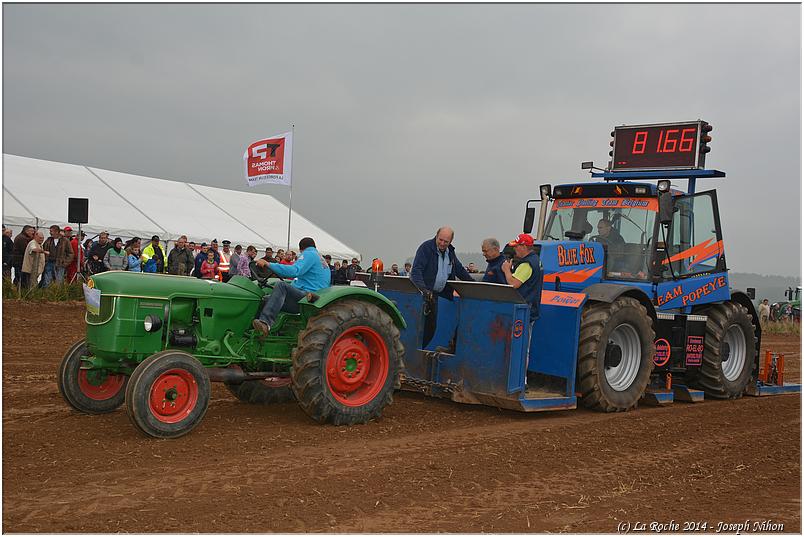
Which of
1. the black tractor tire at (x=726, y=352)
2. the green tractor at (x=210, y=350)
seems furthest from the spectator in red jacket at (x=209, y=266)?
the black tractor tire at (x=726, y=352)

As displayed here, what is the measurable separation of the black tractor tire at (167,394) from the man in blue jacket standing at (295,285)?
0.75m

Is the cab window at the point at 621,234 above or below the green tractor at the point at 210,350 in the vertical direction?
above

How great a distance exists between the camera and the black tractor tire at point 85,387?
6.66 m

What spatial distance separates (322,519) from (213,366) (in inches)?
102

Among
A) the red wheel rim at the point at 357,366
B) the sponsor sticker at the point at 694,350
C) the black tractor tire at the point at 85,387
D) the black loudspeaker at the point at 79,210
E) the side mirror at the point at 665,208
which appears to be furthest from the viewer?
the black loudspeaker at the point at 79,210

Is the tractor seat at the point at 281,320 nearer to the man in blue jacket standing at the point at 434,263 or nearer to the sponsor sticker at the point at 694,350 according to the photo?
the man in blue jacket standing at the point at 434,263

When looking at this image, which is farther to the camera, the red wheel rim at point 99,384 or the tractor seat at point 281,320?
the tractor seat at point 281,320

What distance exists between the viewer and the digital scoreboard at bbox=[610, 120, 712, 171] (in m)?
9.39

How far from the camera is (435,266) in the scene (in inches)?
315

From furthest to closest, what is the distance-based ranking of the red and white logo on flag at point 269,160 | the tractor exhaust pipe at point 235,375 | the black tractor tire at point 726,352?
the red and white logo on flag at point 269,160, the black tractor tire at point 726,352, the tractor exhaust pipe at point 235,375

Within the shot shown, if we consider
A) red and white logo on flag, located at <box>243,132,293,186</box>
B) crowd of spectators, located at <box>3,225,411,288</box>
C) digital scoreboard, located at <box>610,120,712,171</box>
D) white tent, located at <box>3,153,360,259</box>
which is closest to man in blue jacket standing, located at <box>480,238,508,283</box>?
digital scoreboard, located at <box>610,120,712,171</box>

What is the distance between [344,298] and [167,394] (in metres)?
1.82

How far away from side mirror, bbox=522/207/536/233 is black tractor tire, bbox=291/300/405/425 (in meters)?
2.94

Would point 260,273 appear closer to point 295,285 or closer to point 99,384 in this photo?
point 295,285
